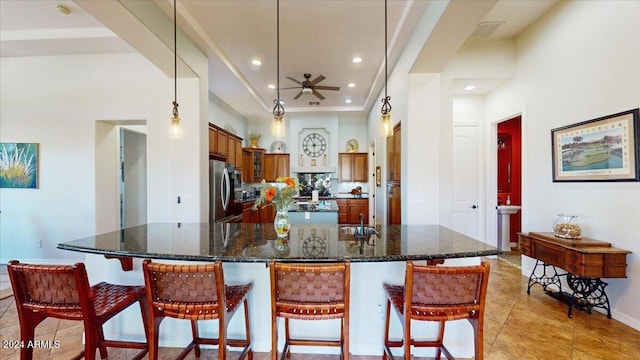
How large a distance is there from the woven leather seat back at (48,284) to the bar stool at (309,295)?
110 cm

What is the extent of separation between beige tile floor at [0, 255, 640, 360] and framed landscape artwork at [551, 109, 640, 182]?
1381 millimetres

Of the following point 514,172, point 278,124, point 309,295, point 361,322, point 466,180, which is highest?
point 278,124

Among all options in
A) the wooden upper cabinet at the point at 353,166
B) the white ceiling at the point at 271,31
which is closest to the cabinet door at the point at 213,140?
the white ceiling at the point at 271,31

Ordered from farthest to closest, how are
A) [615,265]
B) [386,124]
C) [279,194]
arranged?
[615,265] → [386,124] → [279,194]

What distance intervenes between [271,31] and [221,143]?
6.97 feet

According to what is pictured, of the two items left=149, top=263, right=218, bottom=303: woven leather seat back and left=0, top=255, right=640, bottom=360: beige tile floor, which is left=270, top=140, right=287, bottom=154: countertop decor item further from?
left=149, top=263, right=218, bottom=303: woven leather seat back

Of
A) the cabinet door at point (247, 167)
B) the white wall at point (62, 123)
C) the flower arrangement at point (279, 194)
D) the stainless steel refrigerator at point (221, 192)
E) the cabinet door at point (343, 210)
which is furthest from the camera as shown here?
the cabinet door at point (343, 210)

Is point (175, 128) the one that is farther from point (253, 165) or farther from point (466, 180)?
point (253, 165)

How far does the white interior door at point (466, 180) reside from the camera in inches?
176

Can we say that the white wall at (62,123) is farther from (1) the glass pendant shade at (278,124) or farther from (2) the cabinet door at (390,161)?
(2) the cabinet door at (390,161)

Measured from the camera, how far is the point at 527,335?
225 cm

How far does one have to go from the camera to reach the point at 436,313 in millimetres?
1440

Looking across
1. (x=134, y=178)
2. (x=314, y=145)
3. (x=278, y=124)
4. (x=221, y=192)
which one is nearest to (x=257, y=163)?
(x=314, y=145)

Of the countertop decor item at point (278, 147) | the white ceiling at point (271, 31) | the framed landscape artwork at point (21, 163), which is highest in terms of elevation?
the white ceiling at point (271, 31)
